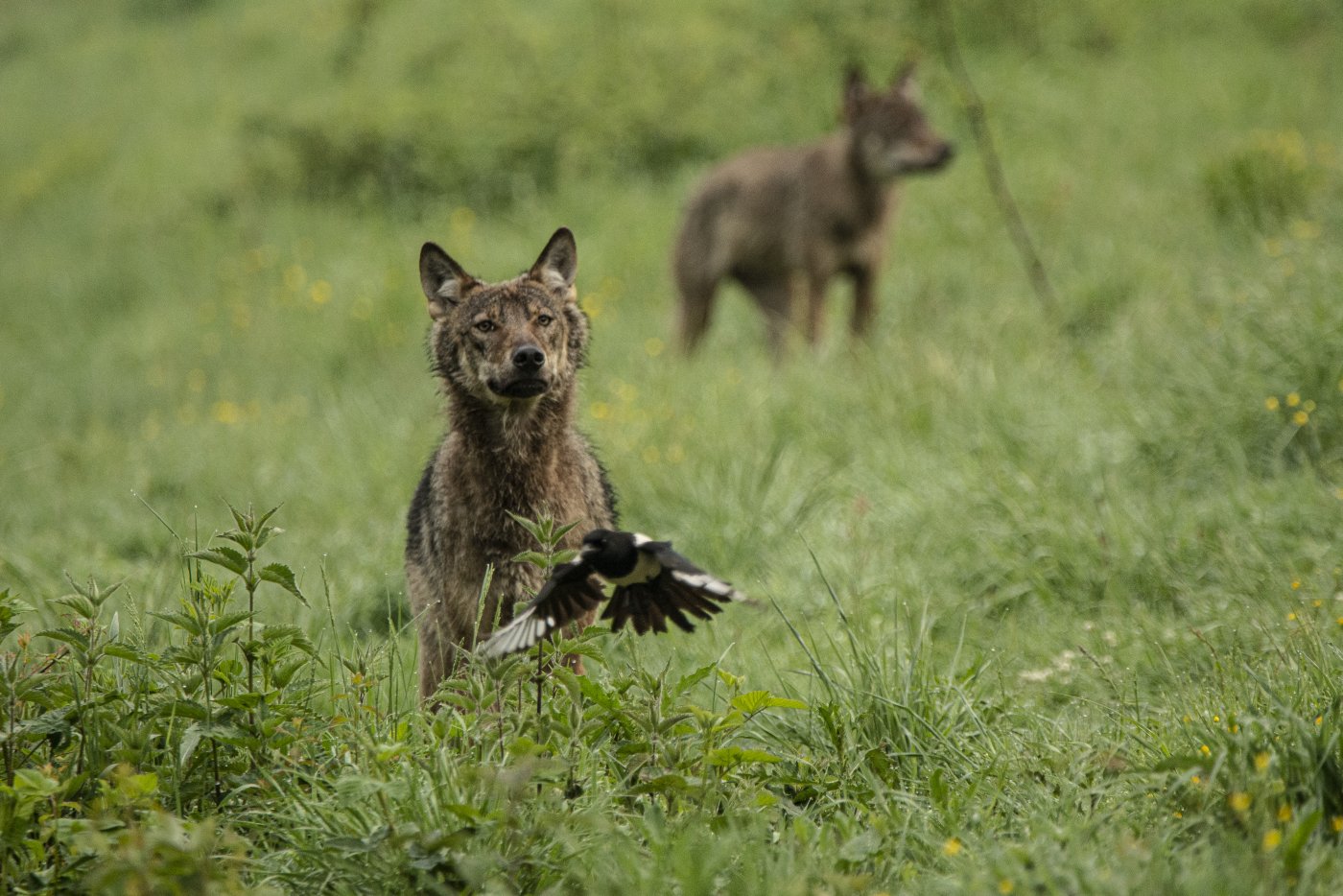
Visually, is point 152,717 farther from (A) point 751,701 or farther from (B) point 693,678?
(A) point 751,701

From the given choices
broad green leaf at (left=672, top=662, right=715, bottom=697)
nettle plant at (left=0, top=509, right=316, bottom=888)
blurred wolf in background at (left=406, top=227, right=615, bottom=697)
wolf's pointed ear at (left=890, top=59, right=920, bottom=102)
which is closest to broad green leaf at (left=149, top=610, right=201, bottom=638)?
nettle plant at (left=0, top=509, right=316, bottom=888)

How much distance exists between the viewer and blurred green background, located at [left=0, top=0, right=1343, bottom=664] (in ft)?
17.0

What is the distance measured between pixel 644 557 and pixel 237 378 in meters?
8.13

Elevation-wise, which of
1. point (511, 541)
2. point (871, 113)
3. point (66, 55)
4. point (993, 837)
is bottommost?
point (993, 837)

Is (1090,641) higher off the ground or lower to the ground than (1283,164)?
lower

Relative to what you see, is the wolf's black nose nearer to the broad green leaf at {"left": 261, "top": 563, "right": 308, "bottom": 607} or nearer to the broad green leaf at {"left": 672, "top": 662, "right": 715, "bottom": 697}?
the broad green leaf at {"left": 261, "top": 563, "right": 308, "bottom": 607}

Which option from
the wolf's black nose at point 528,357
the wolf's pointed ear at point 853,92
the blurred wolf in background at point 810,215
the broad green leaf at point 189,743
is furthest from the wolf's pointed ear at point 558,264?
the wolf's pointed ear at point 853,92

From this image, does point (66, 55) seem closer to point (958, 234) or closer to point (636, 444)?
point (958, 234)

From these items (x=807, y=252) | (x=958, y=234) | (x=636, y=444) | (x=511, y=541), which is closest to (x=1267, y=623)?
(x=511, y=541)

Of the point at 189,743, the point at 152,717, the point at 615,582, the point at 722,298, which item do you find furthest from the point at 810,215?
the point at 189,743

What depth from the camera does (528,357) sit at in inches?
→ 143

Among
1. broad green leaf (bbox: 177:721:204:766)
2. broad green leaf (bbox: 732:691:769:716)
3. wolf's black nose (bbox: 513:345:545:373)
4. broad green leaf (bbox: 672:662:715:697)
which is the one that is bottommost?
broad green leaf (bbox: 732:691:769:716)

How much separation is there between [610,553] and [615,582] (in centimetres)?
15

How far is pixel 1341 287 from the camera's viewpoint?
217 inches
